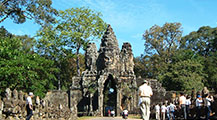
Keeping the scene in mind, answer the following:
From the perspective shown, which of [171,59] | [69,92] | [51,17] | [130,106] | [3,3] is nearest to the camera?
[3,3]

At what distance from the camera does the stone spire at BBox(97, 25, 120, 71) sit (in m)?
32.7

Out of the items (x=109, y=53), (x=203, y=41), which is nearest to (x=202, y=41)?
(x=203, y=41)

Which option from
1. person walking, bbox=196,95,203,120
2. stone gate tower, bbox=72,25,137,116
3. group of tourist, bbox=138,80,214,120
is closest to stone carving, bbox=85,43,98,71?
stone gate tower, bbox=72,25,137,116

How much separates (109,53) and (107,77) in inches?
124

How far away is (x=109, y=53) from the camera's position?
33.1 meters

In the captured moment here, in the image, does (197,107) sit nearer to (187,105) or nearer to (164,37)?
(187,105)

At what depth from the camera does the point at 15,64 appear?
23.1 m

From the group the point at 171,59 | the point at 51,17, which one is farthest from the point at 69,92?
the point at 171,59

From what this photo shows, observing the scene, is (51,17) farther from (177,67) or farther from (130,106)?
(177,67)

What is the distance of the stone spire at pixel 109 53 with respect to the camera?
32688 mm

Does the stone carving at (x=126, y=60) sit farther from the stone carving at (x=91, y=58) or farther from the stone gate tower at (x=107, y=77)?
the stone carving at (x=91, y=58)

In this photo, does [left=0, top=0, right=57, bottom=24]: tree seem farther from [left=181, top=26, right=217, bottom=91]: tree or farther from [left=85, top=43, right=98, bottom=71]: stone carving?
[left=181, top=26, right=217, bottom=91]: tree

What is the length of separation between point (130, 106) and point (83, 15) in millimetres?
19814

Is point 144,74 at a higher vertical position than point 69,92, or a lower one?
higher
